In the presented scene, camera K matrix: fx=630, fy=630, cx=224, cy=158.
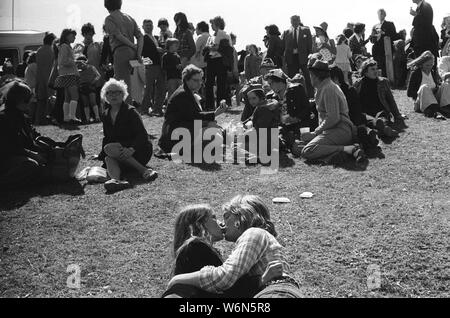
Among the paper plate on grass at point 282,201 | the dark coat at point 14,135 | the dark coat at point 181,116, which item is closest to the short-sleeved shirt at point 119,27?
the dark coat at point 181,116

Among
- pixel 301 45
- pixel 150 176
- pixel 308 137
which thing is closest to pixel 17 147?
pixel 150 176

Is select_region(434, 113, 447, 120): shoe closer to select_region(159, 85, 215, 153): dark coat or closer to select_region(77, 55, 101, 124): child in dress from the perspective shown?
select_region(159, 85, 215, 153): dark coat

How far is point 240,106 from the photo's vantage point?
49.4 feet

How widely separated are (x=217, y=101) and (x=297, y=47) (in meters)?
2.32

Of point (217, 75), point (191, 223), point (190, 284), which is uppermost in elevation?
point (217, 75)

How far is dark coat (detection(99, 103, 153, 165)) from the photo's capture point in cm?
848

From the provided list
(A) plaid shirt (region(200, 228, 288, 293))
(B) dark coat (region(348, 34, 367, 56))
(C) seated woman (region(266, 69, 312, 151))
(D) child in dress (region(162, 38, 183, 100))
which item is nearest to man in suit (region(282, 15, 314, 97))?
(D) child in dress (region(162, 38, 183, 100))

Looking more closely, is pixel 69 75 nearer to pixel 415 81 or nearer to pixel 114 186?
pixel 114 186

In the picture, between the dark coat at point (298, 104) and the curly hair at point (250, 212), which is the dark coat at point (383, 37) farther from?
the curly hair at point (250, 212)

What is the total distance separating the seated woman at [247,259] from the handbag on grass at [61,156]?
165 inches

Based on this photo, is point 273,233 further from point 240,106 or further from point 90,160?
point 240,106

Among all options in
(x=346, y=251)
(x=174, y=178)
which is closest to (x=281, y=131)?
(x=174, y=178)

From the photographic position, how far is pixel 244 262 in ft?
13.6
